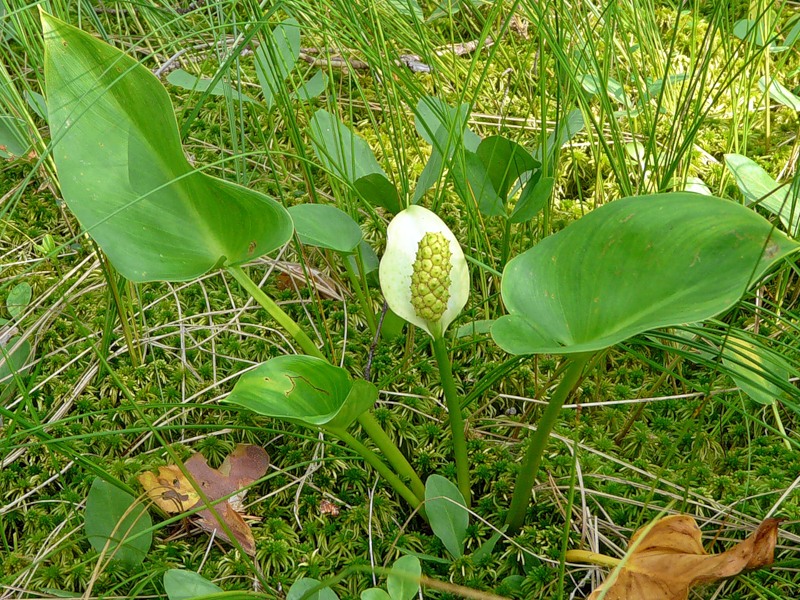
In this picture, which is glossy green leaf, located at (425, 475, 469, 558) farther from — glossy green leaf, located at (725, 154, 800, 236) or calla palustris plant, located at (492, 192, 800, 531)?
glossy green leaf, located at (725, 154, 800, 236)

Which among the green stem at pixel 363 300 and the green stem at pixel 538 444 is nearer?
the green stem at pixel 538 444

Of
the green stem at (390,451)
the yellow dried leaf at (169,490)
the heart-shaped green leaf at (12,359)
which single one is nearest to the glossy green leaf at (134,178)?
the green stem at (390,451)

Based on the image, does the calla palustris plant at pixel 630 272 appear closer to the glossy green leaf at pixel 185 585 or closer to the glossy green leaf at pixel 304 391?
the glossy green leaf at pixel 304 391

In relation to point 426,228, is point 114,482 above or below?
below

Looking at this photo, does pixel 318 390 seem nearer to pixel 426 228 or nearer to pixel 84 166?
pixel 426 228

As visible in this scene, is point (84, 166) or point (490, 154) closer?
point (84, 166)

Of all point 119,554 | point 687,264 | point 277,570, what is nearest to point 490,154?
point 687,264

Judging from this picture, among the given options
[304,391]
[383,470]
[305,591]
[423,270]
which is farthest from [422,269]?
[305,591]

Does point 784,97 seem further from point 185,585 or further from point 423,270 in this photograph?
point 185,585
